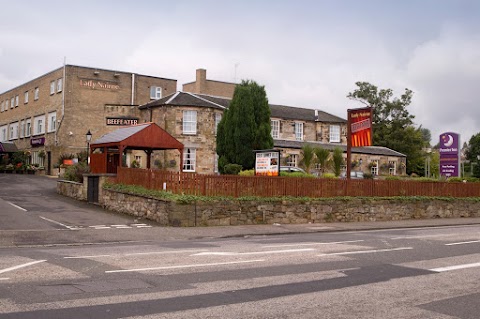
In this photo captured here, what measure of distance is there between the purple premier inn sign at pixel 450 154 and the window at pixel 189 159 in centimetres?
1955

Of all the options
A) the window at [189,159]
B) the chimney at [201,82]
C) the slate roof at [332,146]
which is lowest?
the window at [189,159]

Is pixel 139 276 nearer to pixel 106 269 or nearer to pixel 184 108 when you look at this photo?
pixel 106 269

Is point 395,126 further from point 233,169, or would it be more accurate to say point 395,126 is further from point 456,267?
point 456,267

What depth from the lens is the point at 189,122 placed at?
4216cm

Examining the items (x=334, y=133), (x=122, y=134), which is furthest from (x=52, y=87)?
(x=334, y=133)

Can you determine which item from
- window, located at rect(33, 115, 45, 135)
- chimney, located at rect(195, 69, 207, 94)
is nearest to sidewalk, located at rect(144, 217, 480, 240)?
chimney, located at rect(195, 69, 207, 94)

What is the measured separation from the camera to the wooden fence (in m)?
20.5

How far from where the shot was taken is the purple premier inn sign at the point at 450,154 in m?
37.6

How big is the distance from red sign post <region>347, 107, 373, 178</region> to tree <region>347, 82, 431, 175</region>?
43491 mm

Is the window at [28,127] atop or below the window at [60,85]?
below

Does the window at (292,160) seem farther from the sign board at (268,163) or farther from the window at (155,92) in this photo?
the sign board at (268,163)

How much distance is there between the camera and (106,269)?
9.84 m

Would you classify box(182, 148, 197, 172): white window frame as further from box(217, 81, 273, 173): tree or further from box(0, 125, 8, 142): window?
box(0, 125, 8, 142): window

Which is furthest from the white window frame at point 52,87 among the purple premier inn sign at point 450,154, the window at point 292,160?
the purple premier inn sign at point 450,154
